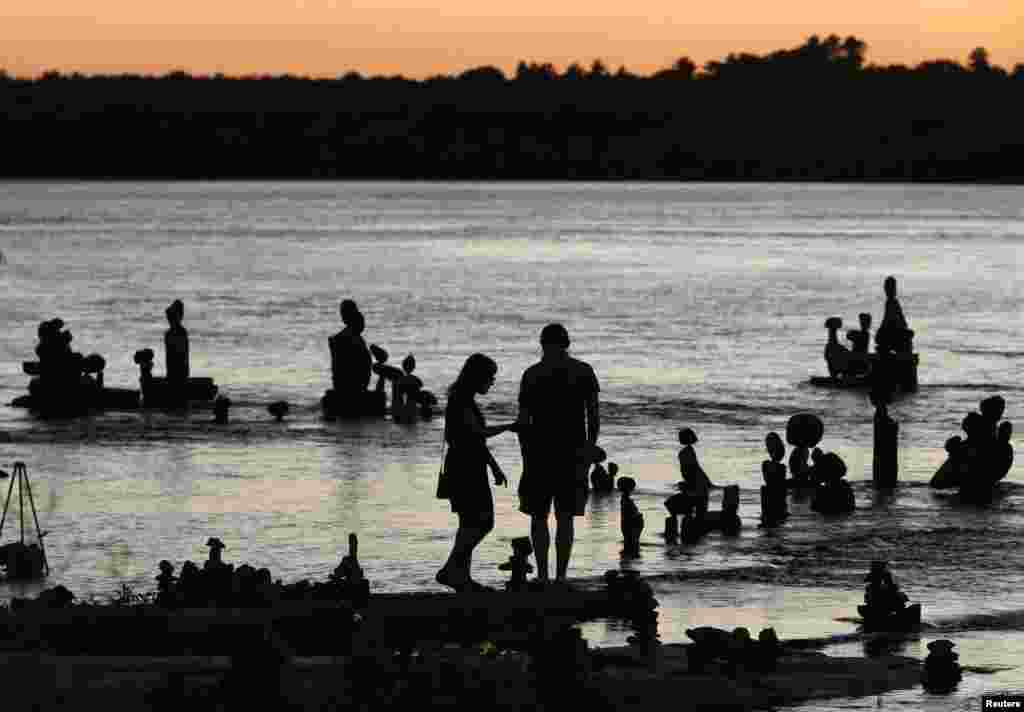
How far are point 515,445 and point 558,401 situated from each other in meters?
11.2

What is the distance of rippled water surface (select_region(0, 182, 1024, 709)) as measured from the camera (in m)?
17.4

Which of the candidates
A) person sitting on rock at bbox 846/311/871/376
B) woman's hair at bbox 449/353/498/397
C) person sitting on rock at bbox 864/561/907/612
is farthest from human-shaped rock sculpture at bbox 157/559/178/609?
person sitting on rock at bbox 846/311/871/376

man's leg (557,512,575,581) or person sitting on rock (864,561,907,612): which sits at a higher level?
man's leg (557,512,575,581)

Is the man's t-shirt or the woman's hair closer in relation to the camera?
the woman's hair

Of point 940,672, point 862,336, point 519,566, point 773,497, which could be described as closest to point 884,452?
point 773,497

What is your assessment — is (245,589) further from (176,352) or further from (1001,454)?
(176,352)

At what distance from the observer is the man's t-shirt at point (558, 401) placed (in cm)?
1527

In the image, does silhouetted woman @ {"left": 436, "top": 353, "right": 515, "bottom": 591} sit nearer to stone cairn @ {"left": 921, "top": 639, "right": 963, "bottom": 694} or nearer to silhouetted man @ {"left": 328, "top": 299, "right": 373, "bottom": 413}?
stone cairn @ {"left": 921, "top": 639, "right": 963, "bottom": 694}

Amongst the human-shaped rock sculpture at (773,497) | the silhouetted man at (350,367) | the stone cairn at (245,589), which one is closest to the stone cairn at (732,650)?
the stone cairn at (245,589)

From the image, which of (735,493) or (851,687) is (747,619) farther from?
(735,493)

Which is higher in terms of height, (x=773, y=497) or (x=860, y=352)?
(x=860, y=352)

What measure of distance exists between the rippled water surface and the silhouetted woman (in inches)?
54.4

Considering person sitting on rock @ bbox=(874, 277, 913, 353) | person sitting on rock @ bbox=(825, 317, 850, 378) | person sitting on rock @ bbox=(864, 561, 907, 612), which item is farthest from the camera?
person sitting on rock @ bbox=(825, 317, 850, 378)

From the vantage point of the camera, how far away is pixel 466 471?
15.4m
